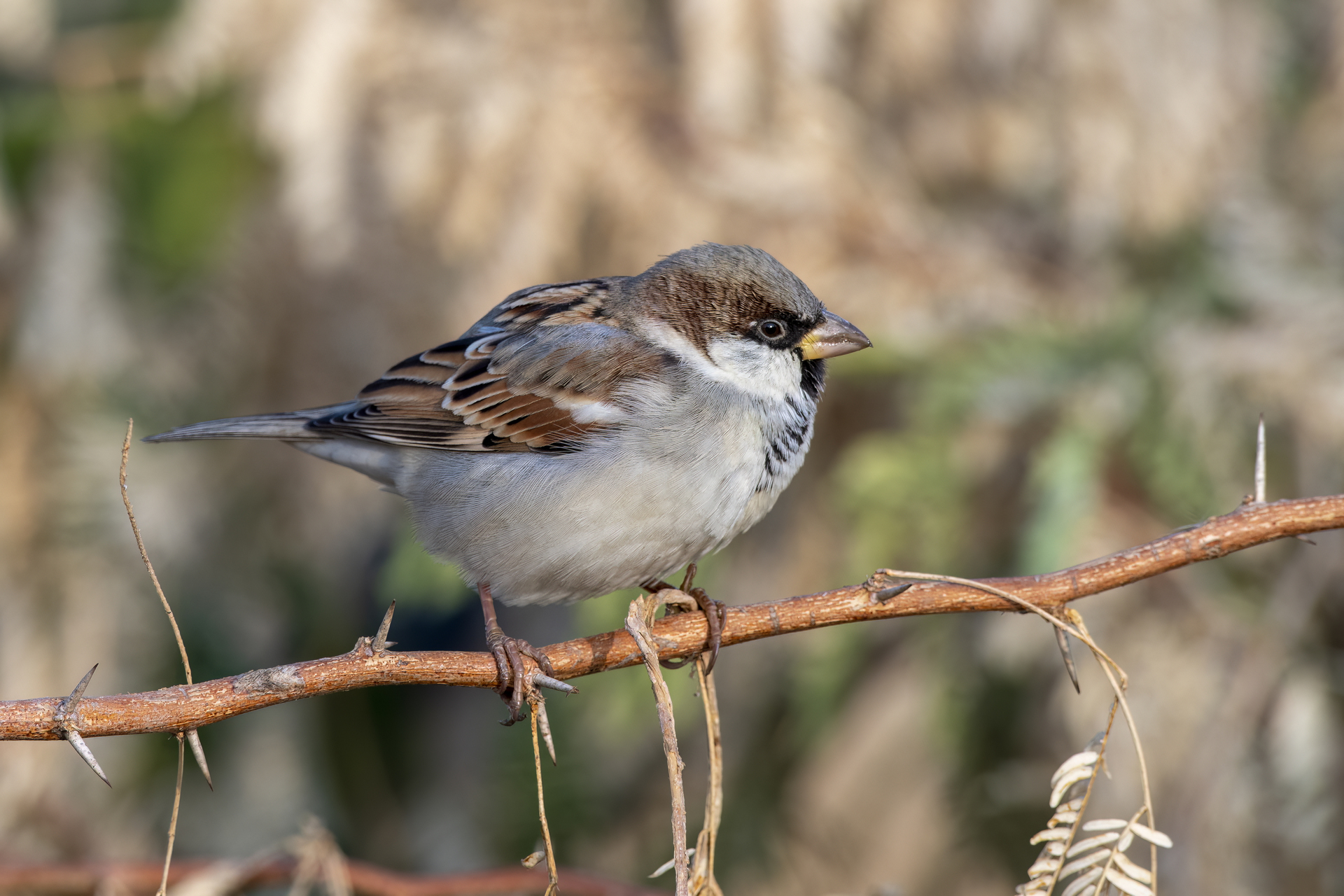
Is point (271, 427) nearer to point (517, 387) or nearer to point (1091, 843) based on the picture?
point (517, 387)

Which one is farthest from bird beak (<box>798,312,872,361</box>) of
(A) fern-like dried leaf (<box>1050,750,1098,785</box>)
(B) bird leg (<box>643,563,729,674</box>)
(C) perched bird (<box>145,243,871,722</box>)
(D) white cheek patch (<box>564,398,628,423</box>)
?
(A) fern-like dried leaf (<box>1050,750,1098,785</box>)

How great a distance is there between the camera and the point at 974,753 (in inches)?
123

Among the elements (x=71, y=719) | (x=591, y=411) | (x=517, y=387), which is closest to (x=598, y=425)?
(x=591, y=411)

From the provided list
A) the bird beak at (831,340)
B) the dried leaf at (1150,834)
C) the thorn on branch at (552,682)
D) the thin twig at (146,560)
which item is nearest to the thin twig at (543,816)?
the thorn on branch at (552,682)

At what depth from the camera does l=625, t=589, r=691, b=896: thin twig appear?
120 cm

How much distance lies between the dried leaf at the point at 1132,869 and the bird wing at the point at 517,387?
1221 mm

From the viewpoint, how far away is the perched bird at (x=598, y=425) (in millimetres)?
2025

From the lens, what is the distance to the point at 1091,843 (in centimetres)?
121

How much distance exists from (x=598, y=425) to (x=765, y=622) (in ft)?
2.64

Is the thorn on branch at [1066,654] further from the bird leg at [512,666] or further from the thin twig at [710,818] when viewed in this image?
the bird leg at [512,666]

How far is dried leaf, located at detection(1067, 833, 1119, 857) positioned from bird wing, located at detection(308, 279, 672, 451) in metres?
1.18

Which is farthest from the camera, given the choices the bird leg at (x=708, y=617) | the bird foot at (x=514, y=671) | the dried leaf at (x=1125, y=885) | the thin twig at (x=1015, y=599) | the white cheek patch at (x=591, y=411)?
the white cheek patch at (x=591, y=411)

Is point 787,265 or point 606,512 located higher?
point 787,265

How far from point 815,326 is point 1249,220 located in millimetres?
1934
